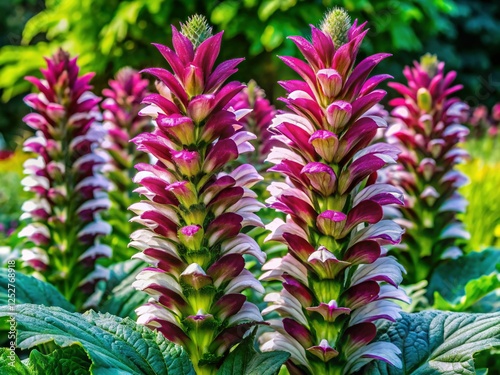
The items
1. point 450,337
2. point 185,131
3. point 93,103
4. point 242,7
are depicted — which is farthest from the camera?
point 242,7

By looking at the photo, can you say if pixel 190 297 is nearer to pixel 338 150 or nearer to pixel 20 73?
pixel 338 150

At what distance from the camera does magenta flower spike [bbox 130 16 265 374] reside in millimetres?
1523

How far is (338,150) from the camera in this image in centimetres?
153

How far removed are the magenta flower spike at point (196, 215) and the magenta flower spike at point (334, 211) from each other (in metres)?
0.10

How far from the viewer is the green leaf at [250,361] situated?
144 centimetres

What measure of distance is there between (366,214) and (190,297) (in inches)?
18.0

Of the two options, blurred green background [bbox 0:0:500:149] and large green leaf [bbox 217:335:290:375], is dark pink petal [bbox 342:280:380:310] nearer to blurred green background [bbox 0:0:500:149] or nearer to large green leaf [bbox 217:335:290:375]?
large green leaf [bbox 217:335:290:375]

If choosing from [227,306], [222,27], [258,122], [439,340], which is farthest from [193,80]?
[222,27]

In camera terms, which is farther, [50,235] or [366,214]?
[50,235]

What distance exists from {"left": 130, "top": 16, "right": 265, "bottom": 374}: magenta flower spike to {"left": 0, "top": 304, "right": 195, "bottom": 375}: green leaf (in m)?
0.07

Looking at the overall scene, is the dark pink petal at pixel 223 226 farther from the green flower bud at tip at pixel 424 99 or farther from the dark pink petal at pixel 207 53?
the green flower bud at tip at pixel 424 99

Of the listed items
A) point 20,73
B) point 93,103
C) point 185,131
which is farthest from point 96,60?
point 185,131

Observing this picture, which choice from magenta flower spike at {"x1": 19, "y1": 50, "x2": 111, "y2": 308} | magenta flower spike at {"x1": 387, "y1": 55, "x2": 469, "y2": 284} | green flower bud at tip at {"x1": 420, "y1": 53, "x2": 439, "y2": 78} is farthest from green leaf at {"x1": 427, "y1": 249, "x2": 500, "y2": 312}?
magenta flower spike at {"x1": 19, "y1": 50, "x2": 111, "y2": 308}

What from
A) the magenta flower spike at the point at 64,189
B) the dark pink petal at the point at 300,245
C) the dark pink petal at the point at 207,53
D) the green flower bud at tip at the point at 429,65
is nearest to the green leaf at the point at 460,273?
the green flower bud at tip at the point at 429,65
